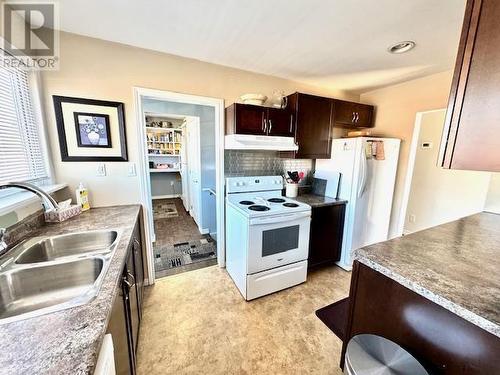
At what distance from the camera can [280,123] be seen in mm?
2340

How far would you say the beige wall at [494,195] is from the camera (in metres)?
1.84

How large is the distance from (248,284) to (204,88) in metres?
2.08

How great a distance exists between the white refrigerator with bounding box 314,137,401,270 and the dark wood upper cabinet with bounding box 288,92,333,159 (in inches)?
7.1

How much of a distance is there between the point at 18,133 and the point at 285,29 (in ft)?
6.87

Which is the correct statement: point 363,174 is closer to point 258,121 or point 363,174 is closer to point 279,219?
point 279,219

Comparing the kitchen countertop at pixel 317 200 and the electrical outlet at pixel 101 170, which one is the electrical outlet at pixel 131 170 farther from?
the kitchen countertop at pixel 317 200

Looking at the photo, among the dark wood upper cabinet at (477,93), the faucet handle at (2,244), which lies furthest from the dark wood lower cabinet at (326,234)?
the faucet handle at (2,244)

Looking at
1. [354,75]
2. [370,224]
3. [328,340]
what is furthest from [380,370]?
[354,75]

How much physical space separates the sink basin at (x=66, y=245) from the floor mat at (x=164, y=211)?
10.3 ft

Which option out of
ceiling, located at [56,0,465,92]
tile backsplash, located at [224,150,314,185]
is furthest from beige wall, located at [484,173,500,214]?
tile backsplash, located at [224,150,314,185]

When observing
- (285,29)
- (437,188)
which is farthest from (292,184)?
(437,188)

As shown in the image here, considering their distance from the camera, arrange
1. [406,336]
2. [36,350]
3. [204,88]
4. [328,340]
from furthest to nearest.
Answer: [204,88]
[328,340]
[406,336]
[36,350]

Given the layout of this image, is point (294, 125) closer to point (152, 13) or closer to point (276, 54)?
point (276, 54)

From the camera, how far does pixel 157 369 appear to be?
1412 mm
